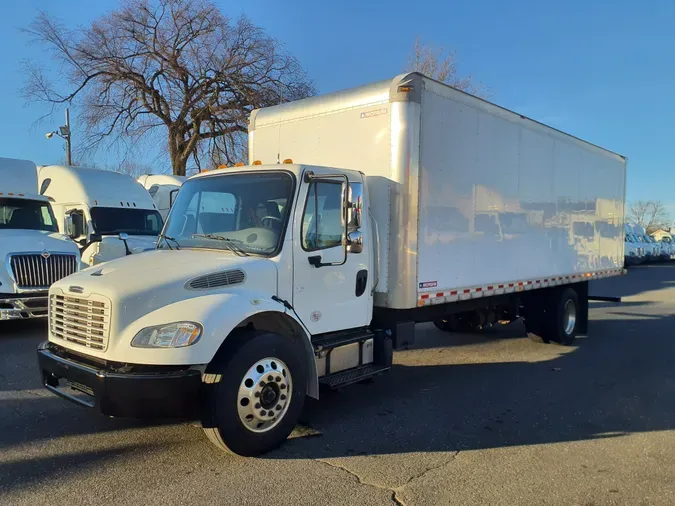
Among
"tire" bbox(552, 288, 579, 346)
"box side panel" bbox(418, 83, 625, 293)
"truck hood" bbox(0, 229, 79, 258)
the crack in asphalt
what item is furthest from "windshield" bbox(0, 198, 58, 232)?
"tire" bbox(552, 288, 579, 346)

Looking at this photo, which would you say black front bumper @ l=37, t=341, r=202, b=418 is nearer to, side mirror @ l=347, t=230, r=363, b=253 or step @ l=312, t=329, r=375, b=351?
step @ l=312, t=329, r=375, b=351

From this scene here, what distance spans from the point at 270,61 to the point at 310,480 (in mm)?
21403

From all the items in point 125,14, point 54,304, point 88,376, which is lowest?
point 88,376

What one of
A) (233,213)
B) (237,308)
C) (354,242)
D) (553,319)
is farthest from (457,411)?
(553,319)

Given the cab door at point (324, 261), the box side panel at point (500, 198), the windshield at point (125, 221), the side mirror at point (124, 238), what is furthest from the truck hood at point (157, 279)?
the windshield at point (125, 221)

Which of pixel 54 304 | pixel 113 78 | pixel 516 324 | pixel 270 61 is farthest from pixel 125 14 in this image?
pixel 54 304

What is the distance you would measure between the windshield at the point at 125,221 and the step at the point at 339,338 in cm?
853

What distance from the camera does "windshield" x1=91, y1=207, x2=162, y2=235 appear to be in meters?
12.2

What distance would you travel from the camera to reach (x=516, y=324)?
40.0ft

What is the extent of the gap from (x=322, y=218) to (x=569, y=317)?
660 centimetres

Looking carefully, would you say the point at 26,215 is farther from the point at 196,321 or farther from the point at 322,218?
the point at 196,321

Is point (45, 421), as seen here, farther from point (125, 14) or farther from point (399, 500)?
point (125, 14)

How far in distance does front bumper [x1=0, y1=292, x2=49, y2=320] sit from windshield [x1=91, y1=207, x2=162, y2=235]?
136 inches

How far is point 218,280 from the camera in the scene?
4.35 m
